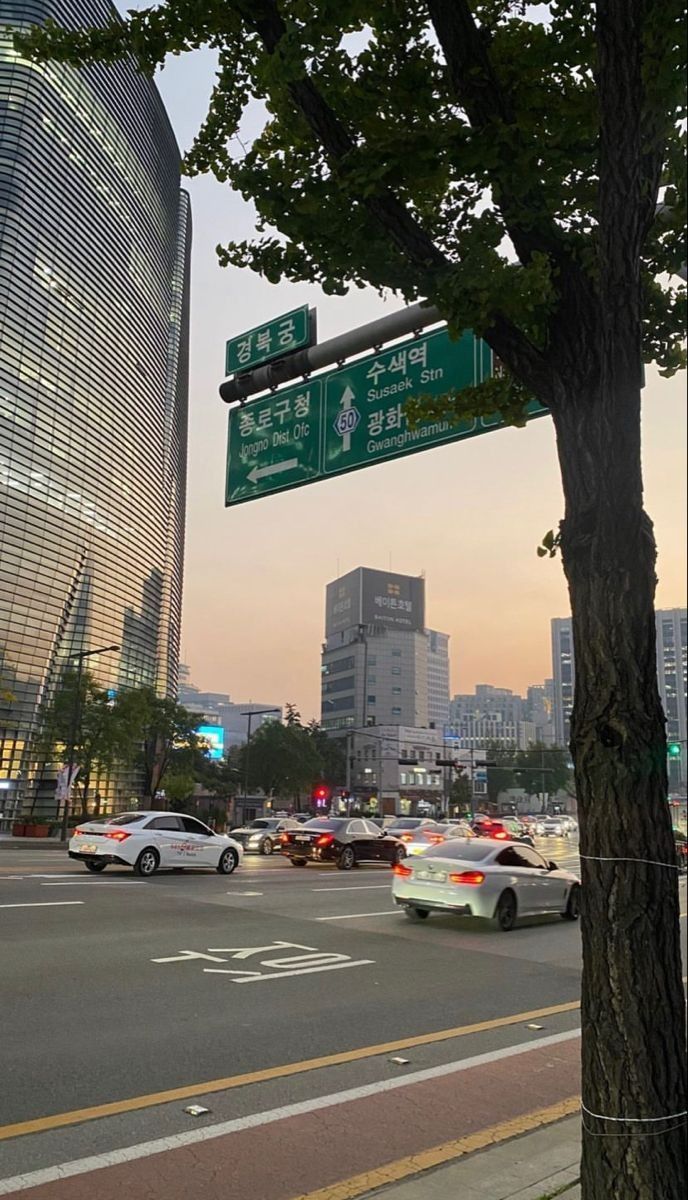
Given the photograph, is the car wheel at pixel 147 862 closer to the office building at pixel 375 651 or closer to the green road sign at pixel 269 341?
the green road sign at pixel 269 341

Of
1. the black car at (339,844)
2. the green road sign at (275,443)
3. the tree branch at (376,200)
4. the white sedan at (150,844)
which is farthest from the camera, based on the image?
the black car at (339,844)

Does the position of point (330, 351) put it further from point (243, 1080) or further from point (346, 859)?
point (346, 859)

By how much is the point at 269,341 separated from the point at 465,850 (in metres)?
8.39

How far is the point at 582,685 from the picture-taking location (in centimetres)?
338

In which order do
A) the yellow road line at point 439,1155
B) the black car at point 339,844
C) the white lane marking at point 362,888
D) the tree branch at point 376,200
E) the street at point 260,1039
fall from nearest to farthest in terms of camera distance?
the tree branch at point 376,200, the yellow road line at point 439,1155, the street at point 260,1039, the white lane marking at point 362,888, the black car at point 339,844

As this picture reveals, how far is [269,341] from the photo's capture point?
10.4 metres

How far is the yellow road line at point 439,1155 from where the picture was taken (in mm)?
4070

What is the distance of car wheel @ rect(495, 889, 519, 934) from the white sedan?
845 cm

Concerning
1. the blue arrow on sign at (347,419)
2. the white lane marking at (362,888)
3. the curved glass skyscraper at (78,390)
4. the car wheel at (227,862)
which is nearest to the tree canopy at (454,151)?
the blue arrow on sign at (347,419)

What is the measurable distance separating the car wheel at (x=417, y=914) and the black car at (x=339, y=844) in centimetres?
993

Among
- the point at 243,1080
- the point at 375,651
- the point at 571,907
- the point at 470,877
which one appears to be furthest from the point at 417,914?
the point at 375,651

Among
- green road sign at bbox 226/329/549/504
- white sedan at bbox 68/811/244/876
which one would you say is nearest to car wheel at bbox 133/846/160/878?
white sedan at bbox 68/811/244/876

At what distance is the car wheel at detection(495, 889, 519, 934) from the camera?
43.9 ft

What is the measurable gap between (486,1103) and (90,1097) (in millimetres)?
2474
